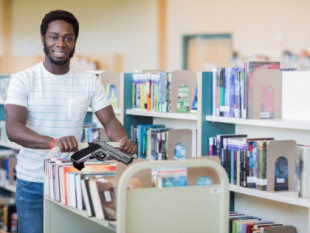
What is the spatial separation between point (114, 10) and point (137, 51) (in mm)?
1030

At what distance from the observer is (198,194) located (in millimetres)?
2234

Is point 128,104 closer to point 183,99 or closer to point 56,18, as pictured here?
point 183,99

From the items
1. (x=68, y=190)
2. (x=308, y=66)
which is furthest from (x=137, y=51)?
(x=68, y=190)

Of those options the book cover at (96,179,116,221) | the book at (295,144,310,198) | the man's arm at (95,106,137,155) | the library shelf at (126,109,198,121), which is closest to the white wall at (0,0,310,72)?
the library shelf at (126,109,198,121)

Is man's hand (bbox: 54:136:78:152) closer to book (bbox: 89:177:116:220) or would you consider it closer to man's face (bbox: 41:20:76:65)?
book (bbox: 89:177:116:220)

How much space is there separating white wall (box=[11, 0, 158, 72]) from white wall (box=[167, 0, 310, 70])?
54 cm

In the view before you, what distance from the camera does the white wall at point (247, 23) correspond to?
26.3 ft

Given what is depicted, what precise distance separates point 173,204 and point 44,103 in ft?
3.20

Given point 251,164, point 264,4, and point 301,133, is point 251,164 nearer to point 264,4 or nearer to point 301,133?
point 301,133

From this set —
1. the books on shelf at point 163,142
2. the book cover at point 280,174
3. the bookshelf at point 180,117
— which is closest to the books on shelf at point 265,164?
the book cover at point 280,174

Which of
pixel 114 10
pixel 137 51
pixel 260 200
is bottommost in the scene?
pixel 260 200

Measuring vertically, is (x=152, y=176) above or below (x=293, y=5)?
below

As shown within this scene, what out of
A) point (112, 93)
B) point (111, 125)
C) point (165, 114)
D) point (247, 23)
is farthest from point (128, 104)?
point (247, 23)

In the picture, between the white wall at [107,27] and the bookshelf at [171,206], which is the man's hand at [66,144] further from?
the white wall at [107,27]
